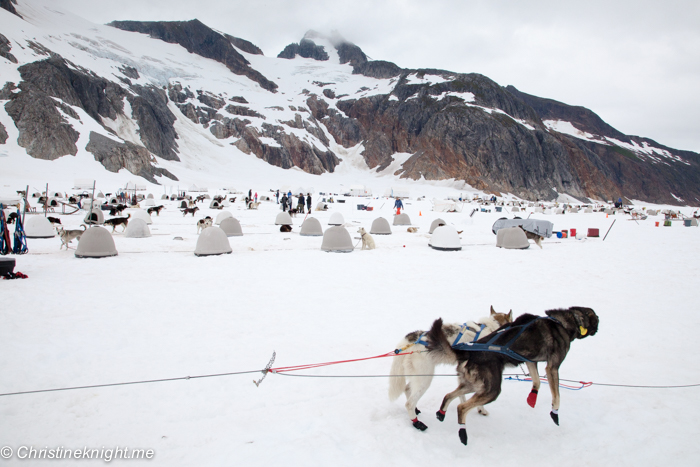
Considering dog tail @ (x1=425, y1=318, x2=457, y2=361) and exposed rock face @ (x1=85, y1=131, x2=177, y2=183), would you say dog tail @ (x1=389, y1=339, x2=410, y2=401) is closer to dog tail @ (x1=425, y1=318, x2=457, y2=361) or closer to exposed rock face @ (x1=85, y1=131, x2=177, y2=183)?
dog tail @ (x1=425, y1=318, x2=457, y2=361)

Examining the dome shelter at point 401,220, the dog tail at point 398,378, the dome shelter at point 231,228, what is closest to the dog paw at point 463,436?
the dog tail at point 398,378

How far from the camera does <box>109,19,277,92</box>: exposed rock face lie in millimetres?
166125

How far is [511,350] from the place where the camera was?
346 centimetres

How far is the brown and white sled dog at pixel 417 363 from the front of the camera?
356 cm

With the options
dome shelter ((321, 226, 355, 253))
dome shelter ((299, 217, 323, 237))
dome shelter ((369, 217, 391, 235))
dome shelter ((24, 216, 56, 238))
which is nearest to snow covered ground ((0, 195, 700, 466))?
dome shelter ((321, 226, 355, 253))

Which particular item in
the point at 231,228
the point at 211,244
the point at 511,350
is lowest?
the point at 211,244

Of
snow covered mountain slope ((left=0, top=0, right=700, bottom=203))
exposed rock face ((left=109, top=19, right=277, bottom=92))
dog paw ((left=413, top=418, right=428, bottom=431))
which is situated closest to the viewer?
dog paw ((left=413, top=418, right=428, bottom=431))

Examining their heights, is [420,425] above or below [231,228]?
below

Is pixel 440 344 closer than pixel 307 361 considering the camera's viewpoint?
Yes

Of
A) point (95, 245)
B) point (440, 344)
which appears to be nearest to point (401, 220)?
point (95, 245)

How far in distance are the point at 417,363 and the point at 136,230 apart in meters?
17.8

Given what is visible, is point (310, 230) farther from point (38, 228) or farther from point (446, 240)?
point (38, 228)

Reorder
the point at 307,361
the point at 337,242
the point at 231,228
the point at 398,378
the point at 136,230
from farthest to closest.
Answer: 1. the point at 231,228
2. the point at 136,230
3. the point at 337,242
4. the point at 307,361
5. the point at 398,378

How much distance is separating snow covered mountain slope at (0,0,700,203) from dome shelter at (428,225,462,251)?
5509cm
